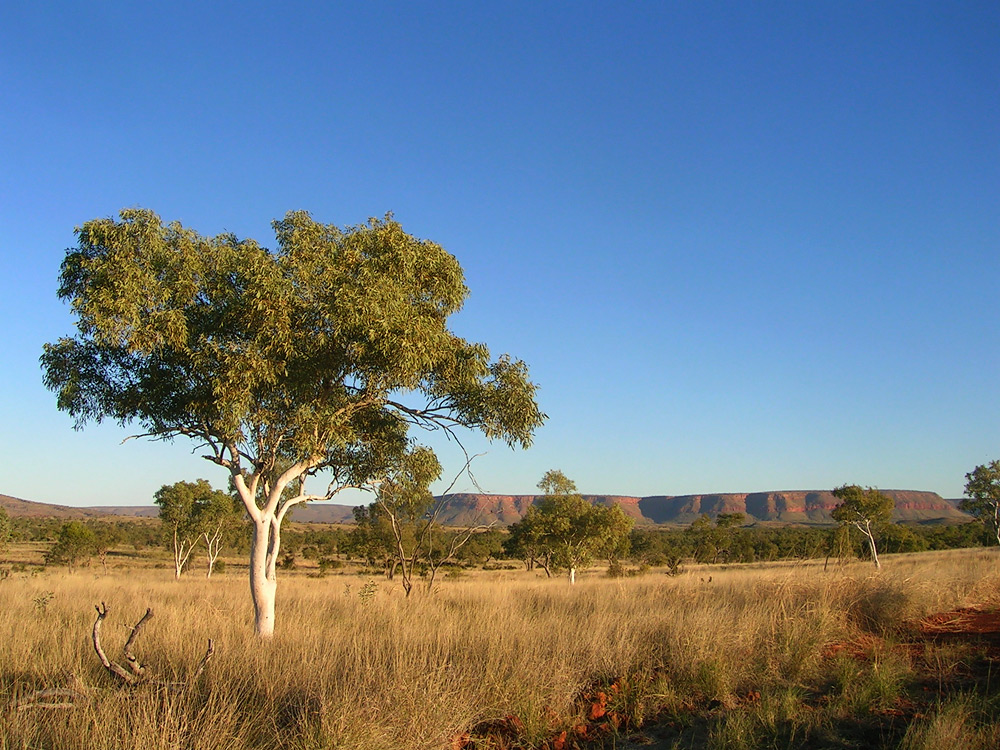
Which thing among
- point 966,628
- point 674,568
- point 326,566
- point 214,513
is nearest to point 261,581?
point 966,628

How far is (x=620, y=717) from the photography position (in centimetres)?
615

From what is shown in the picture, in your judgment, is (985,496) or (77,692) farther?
(985,496)

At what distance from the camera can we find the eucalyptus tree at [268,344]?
8961mm

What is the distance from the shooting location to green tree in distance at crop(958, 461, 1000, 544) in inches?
1667

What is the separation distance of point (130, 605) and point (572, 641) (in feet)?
37.9

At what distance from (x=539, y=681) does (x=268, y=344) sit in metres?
5.67

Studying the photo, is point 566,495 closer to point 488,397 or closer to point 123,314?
point 488,397

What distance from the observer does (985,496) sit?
4309cm

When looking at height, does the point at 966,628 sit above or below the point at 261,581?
below

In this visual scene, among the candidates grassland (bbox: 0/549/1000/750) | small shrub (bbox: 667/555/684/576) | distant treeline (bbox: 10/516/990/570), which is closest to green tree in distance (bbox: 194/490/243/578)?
distant treeline (bbox: 10/516/990/570)

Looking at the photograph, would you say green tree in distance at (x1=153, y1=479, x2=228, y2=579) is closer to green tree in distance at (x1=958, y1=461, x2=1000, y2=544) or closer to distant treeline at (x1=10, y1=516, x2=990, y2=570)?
distant treeline at (x1=10, y1=516, x2=990, y2=570)

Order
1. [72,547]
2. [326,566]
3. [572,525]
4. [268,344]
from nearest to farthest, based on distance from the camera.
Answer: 1. [268,344]
2. [572,525]
3. [72,547]
4. [326,566]

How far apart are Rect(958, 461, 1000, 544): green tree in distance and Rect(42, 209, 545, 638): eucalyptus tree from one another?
44659 millimetres

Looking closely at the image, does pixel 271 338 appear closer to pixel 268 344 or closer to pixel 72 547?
pixel 268 344
